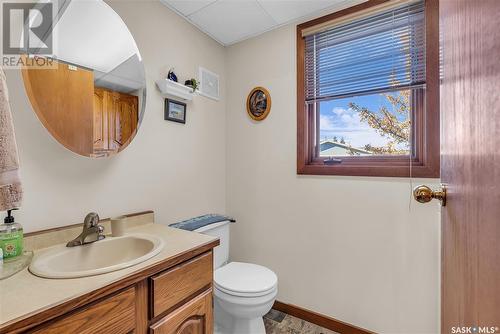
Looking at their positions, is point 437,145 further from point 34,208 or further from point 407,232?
point 34,208

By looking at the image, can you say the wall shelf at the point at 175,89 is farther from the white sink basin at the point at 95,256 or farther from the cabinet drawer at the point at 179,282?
the cabinet drawer at the point at 179,282

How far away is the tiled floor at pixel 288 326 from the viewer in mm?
1639

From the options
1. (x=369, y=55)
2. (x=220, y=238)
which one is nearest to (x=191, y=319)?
(x=220, y=238)

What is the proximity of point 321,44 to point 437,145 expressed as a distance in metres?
1.03

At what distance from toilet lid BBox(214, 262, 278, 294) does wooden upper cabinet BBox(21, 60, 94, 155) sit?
1048mm

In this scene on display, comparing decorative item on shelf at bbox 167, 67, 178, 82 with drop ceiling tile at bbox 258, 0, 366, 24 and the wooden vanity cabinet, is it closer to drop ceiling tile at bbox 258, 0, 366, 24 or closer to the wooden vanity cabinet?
drop ceiling tile at bbox 258, 0, 366, 24

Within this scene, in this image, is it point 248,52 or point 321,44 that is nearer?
point 321,44

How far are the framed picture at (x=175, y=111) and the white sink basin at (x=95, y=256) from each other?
82 cm

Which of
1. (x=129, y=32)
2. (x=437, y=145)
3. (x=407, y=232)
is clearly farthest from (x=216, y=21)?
(x=407, y=232)

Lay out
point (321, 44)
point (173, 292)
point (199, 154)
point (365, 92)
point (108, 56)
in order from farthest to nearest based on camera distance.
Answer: point (199, 154) → point (321, 44) → point (365, 92) → point (108, 56) → point (173, 292)

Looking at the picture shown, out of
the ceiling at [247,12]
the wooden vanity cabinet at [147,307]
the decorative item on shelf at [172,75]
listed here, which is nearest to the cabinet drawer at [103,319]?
the wooden vanity cabinet at [147,307]

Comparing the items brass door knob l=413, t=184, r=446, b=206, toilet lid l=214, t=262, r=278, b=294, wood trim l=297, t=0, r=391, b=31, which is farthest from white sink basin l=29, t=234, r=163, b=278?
wood trim l=297, t=0, r=391, b=31

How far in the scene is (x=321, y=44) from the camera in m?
1.74

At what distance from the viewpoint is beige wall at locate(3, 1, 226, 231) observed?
1.01 m
